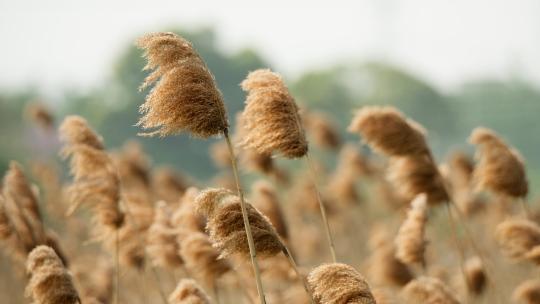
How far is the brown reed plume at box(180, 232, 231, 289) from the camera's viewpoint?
16.7 ft

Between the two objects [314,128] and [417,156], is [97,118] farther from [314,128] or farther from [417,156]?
[417,156]

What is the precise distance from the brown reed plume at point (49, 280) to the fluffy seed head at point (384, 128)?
2.43m

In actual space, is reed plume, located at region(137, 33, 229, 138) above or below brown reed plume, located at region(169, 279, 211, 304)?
above

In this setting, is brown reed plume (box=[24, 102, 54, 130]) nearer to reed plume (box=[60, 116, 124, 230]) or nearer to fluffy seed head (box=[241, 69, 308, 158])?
reed plume (box=[60, 116, 124, 230])

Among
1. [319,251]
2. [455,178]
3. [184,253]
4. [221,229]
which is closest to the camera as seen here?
[221,229]

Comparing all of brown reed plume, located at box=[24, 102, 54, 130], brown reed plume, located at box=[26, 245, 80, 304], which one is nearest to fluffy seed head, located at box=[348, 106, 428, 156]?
brown reed plume, located at box=[26, 245, 80, 304]

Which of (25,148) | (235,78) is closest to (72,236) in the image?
(25,148)

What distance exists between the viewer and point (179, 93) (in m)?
3.69

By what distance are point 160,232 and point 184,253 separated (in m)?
0.54

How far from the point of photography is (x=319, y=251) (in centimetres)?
1341

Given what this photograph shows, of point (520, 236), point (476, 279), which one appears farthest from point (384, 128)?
point (476, 279)

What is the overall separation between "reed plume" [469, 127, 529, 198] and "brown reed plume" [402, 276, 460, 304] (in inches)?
58.5

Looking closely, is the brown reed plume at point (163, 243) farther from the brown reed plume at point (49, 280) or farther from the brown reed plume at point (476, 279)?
the brown reed plume at point (476, 279)

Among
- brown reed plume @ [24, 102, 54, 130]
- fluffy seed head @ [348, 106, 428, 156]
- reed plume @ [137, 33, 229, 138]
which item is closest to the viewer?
reed plume @ [137, 33, 229, 138]
